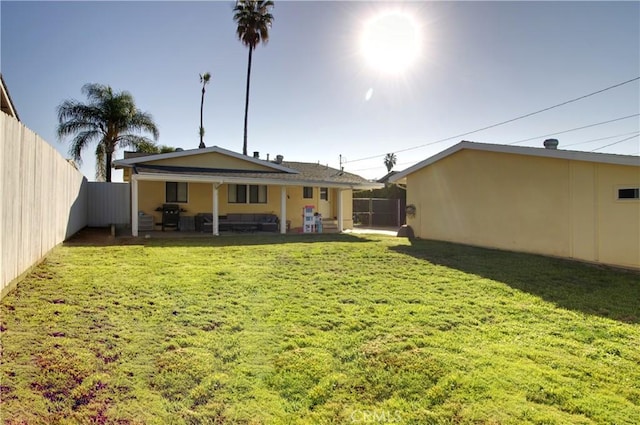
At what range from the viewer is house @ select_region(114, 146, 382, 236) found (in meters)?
15.5

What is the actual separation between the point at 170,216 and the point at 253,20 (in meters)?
16.9

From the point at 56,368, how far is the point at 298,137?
23707 millimetres

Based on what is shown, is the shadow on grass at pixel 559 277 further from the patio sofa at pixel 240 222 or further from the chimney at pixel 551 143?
the patio sofa at pixel 240 222

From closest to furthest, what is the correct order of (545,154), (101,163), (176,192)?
1. (545,154)
2. (176,192)
3. (101,163)

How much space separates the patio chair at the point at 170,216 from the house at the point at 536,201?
10790 mm

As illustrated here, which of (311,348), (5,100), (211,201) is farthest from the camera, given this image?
(211,201)

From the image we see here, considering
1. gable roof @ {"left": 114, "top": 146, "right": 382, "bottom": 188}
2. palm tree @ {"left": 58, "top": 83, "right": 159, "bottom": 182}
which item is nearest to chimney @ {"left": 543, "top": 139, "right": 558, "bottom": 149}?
gable roof @ {"left": 114, "top": 146, "right": 382, "bottom": 188}

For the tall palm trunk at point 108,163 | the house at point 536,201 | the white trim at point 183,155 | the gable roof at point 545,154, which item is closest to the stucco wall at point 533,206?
Answer: the house at point 536,201

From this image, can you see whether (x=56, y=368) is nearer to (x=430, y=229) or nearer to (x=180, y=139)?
(x=430, y=229)

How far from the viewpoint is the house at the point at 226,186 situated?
608 inches

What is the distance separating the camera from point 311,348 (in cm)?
387

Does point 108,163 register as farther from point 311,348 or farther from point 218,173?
point 311,348

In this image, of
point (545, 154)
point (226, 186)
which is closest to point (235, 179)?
point (226, 186)

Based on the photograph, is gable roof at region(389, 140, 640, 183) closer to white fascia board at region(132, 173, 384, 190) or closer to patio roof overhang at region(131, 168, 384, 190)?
patio roof overhang at region(131, 168, 384, 190)
